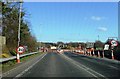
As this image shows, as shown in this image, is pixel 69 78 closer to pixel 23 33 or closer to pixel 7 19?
pixel 7 19

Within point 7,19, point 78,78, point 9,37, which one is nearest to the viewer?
point 78,78

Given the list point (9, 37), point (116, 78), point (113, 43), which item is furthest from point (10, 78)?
Answer: point (9, 37)

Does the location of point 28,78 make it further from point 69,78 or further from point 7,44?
point 7,44

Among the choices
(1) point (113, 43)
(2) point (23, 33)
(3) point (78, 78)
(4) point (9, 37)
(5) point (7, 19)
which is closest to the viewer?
(3) point (78, 78)

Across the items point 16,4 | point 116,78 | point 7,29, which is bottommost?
point 116,78

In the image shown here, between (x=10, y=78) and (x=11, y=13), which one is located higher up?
(x=11, y=13)

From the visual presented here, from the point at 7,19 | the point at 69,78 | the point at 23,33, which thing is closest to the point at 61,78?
the point at 69,78

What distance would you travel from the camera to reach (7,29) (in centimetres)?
6488

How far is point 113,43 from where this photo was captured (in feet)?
184

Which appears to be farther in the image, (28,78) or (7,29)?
(7,29)

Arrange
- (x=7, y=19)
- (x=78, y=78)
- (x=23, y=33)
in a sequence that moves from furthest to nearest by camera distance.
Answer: (x=23, y=33) < (x=7, y=19) < (x=78, y=78)

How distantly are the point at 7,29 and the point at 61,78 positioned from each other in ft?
151

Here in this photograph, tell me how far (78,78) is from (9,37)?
48785 mm

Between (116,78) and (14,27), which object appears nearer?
(116,78)
